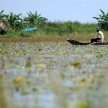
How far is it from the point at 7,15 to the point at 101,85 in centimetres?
2765

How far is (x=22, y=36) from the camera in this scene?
93.6ft

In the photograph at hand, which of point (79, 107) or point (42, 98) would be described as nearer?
point (79, 107)

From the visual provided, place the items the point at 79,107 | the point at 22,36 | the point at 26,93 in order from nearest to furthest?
the point at 79,107
the point at 26,93
the point at 22,36

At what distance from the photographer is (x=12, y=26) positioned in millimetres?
31219

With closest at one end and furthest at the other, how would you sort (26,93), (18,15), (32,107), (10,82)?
1. (32,107)
2. (26,93)
3. (10,82)
4. (18,15)

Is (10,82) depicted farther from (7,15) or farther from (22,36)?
(7,15)

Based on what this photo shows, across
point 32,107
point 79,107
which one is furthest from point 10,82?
point 79,107

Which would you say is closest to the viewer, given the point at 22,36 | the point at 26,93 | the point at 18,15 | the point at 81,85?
the point at 26,93

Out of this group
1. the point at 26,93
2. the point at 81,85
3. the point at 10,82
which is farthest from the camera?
the point at 10,82

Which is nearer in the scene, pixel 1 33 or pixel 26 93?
pixel 26 93

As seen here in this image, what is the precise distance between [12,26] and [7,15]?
0.94 meters

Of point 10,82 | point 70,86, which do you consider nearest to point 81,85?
point 70,86

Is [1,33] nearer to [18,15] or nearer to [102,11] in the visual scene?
[18,15]

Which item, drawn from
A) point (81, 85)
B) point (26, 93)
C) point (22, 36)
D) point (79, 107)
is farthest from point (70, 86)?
point (22, 36)
